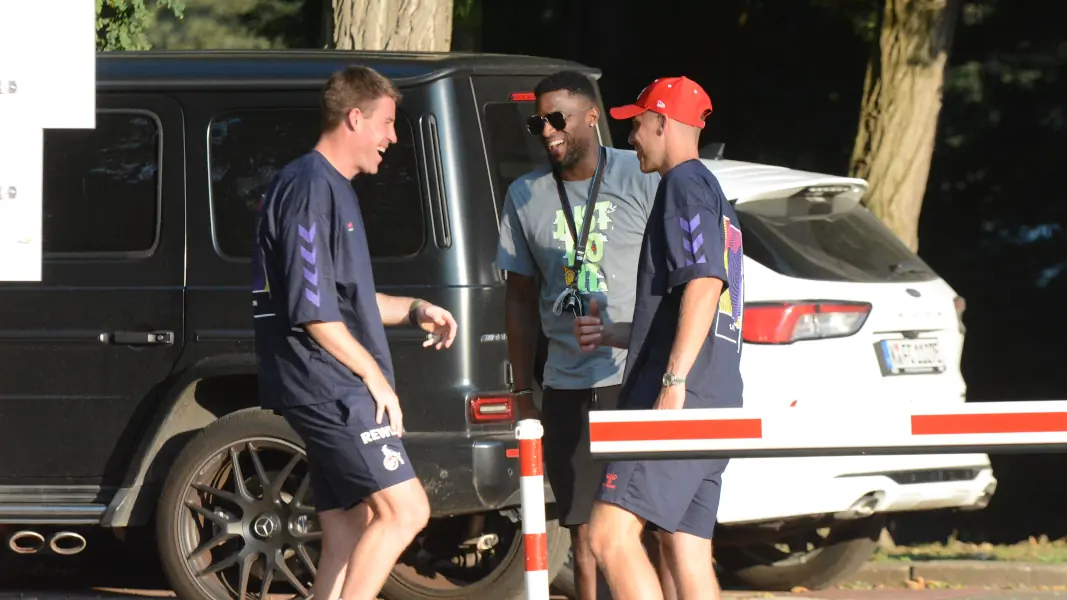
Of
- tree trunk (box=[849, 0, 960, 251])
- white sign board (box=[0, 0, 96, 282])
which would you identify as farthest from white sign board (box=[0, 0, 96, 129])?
tree trunk (box=[849, 0, 960, 251])

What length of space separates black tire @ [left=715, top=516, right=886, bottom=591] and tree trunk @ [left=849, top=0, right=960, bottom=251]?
2893 millimetres

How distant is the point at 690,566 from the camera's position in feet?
17.7

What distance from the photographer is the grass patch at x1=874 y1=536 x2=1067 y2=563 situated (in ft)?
30.7

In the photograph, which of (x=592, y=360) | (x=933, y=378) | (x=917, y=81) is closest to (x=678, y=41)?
(x=917, y=81)

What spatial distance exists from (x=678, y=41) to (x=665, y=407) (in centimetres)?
1244

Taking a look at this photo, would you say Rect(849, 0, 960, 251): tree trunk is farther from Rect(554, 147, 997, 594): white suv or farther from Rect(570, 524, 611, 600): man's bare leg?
Rect(570, 524, 611, 600): man's bare leg

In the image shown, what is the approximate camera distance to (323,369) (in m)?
5.42

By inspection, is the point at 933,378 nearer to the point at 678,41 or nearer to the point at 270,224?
the point at 270,224

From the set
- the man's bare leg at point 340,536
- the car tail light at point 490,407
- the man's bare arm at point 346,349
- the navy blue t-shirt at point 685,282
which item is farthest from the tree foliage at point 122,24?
the navy blue t-shirt at point 685,282

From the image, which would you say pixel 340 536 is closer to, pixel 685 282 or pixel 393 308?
pixel 393 308

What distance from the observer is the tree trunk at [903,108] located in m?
11.1

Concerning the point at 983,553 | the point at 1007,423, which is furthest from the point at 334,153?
the point at 983,553

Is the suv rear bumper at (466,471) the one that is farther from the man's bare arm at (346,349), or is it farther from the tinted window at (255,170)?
the man's bare arm at (346,349)

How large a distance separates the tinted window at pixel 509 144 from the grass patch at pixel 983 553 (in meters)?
3.18
